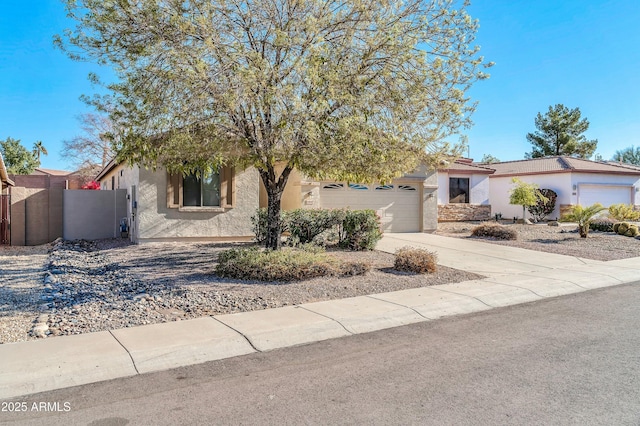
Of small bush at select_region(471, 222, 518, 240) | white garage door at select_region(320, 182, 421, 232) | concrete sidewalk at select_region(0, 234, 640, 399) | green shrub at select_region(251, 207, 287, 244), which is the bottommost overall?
concrete sidewalk at select_region(0, 234, 640, 399)

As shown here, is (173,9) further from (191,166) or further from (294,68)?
(191,166)

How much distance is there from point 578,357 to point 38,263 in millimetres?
12377

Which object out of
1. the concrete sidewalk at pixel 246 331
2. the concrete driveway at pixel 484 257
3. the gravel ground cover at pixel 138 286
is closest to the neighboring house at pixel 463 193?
the concrete driveway at pixel 484 257

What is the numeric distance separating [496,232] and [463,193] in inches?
352

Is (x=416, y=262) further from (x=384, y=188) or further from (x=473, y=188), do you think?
(x=473, y=188)

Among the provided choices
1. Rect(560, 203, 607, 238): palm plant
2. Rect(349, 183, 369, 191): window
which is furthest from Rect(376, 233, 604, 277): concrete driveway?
Rect(560, 203, 607, 238): palm plant

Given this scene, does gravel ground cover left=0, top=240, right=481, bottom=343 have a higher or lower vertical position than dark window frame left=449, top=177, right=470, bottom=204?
lower

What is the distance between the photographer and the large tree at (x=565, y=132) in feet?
144

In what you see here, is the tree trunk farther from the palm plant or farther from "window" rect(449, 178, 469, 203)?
"window" rect(449, 178, 469, 203)

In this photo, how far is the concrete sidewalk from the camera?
16.1ft

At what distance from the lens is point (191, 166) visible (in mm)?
9953

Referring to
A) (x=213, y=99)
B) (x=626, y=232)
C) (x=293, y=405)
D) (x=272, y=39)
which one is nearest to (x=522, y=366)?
(x=293, y=405)

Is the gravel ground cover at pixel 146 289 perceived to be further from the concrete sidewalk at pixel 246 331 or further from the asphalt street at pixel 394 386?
the asphalt street at pixel 394 386

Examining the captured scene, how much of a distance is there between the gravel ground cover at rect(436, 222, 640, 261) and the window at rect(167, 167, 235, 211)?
31.5 feet
